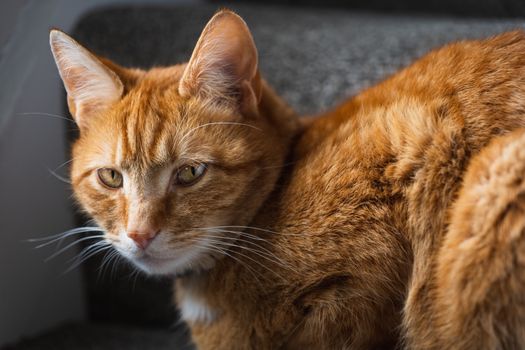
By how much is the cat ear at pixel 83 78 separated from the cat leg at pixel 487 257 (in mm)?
659

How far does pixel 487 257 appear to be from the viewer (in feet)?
3.29

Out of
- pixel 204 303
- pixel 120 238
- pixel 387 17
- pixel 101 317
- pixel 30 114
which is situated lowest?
pixel 101 317

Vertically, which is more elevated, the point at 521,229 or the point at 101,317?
the point at 521,229

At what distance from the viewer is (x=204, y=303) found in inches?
50.6

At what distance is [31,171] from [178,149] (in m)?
0.82

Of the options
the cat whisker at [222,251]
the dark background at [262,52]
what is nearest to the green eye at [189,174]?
the cat whisker at [222,251]

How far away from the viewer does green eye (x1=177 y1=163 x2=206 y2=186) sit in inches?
46.5

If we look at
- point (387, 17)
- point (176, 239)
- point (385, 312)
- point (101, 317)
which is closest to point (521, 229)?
point (385, 312)

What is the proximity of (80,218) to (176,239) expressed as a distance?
0.73m

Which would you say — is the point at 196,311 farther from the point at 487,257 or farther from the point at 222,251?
the point at 487,257

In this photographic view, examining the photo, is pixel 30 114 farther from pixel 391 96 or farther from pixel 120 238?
pixel 391 96

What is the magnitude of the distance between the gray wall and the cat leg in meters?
1.18

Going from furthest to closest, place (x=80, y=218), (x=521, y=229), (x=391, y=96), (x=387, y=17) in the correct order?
(x=387, y=17) → (x=80, y=218) → (x=391, y=96) → (x=521, y=229)

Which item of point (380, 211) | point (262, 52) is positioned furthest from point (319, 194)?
point (262, 52)
